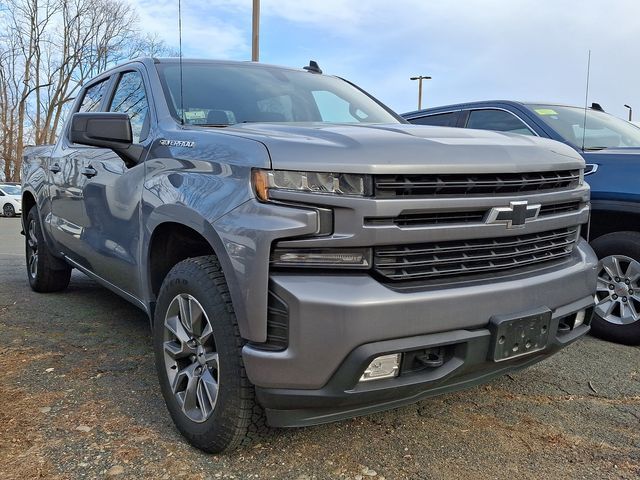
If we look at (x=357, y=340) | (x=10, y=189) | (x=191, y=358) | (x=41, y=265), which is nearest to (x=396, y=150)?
(x=357, y=340)

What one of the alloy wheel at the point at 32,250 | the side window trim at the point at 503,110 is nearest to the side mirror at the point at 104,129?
the alloy wheel at the point at 32,250

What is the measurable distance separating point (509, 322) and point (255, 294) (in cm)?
99

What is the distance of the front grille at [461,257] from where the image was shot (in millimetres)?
2100

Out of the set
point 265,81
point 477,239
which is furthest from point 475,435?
point 265,81

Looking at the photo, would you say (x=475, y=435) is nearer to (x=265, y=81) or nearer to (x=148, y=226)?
(x=148, y=226)

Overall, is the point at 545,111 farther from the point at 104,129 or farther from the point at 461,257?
the point at 104,129

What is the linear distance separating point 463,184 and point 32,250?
468 centimetres

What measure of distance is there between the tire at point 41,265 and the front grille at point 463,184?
4.01 meters

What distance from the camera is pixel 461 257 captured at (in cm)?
225

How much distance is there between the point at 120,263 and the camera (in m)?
3.30

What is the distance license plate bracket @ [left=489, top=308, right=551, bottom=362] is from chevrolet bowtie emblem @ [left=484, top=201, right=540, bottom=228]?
14.7 inches

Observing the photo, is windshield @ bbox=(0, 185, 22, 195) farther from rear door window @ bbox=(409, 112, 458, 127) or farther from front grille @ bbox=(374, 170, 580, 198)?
front grille @ bbox=(374, 170, 580, 198)

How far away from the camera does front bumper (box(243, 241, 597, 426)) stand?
77.5 inches

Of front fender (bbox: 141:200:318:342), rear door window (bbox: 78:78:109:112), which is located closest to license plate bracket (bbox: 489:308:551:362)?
front fender (bbox: 141:200:318:342)
